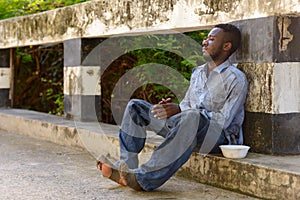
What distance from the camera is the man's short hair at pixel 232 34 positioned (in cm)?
514

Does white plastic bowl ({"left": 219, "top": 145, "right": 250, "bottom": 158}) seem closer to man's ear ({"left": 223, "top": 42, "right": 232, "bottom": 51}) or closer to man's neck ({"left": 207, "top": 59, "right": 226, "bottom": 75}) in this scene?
man's neck ({"left": 207, "top": 59, "right": 226, "bottom": 75})

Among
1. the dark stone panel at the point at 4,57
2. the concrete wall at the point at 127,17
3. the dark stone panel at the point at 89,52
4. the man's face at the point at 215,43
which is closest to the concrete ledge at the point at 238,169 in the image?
the man's face at the point at 215,43

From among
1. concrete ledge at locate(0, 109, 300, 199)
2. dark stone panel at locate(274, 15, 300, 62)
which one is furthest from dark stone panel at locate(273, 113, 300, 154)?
dark stone panel at locate(274, 15, 300, 62)

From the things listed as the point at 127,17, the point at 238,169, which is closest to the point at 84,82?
the point at 127,17

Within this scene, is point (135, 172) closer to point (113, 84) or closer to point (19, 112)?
point (113, 84)

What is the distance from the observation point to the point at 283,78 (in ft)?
16.0

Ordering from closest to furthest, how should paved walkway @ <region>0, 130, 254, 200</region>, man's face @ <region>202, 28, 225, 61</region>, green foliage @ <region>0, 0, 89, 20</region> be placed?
paved walkway @ <region>0, 130, 254, 200</region> → man's face @ <region>202, 28, 225, 61</region> → green foliage @ <region>0, 0, 89, 20</region>

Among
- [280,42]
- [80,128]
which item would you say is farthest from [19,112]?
[280,42]

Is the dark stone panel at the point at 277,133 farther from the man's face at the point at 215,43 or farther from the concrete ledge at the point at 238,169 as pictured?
the man's face at the point at 215,43

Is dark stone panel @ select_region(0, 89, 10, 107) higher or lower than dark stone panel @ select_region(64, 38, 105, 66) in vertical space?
lower

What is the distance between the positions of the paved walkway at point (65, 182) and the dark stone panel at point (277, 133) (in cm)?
54

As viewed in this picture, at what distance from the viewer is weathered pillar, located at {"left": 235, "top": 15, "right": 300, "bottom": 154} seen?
4.85 meters

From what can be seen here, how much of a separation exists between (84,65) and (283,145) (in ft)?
10.9

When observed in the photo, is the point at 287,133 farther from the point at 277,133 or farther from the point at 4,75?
the point at 4,75
